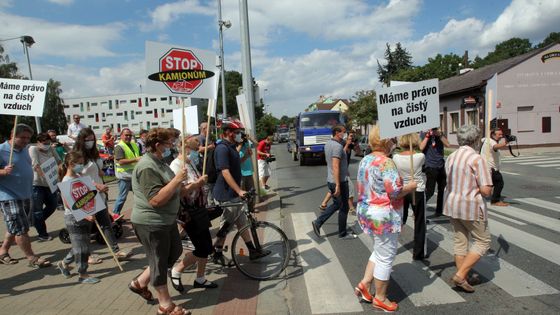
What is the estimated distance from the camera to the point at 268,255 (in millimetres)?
4988

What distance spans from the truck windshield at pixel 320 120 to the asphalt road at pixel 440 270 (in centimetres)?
1243

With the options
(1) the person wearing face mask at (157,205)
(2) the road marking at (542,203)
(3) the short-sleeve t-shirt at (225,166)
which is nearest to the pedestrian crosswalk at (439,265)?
(2) the road marking at (542,203)

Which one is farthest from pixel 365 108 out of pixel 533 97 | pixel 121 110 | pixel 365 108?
pixel 121 110

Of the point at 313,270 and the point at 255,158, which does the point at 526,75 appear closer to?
the point at 255,158

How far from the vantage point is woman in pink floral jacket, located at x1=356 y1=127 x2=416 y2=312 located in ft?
11.6

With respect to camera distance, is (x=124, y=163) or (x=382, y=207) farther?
(x=124, y=163)

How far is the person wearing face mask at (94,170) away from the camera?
5.05m

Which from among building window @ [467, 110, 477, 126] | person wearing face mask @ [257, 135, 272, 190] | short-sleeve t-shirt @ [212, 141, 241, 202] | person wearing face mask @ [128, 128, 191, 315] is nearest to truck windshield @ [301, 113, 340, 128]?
person wearing face mask @ [257, 135, 272, 190]

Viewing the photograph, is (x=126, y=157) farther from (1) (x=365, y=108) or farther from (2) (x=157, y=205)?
(1) (x=365, y=108)

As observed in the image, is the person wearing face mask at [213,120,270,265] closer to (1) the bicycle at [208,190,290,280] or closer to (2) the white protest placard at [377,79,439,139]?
(1) the bicycle at [208,190,290,280]

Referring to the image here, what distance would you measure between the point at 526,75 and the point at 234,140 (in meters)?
27.7

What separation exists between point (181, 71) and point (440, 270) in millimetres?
3845

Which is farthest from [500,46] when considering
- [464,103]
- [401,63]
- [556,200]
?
[556,200]

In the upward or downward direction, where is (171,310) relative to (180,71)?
downward
